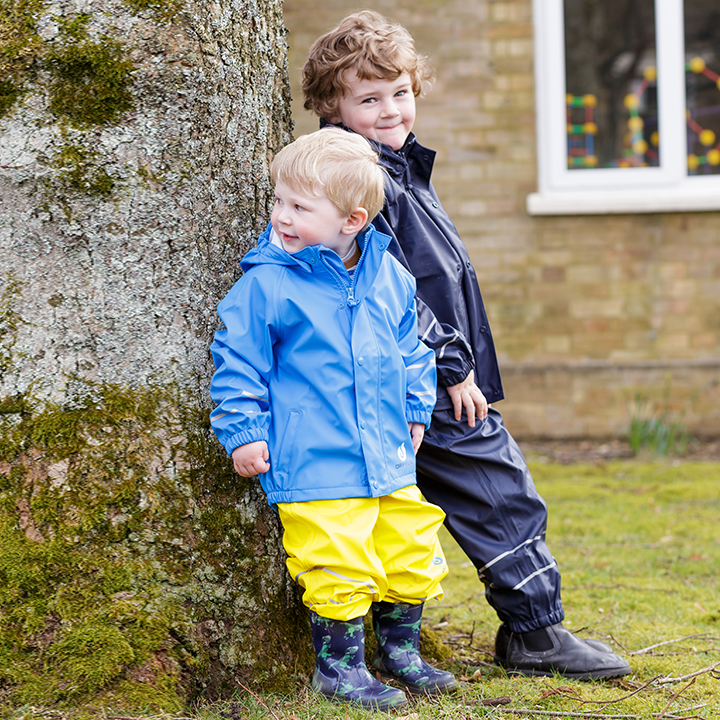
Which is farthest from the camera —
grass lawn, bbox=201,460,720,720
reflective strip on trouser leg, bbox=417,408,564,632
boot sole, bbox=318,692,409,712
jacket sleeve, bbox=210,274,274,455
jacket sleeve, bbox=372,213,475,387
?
reflective strip on trouser leg, bbox=417,408,564,632

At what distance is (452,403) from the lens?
2447mm

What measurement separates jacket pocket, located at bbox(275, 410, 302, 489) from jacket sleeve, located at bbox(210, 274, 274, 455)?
5cm

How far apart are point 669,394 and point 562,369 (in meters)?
0.92

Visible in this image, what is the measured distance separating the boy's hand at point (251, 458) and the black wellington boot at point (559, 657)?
1.04 metres

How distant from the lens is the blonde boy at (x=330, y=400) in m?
2.05

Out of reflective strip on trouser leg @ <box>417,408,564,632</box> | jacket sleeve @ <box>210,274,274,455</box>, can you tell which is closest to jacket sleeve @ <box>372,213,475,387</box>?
reflective strip on trouser leg @ <box>417,408,564,632</box>

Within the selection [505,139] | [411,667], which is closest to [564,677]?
[411,667]

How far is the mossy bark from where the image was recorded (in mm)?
2043

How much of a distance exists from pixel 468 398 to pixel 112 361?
3.16 feet

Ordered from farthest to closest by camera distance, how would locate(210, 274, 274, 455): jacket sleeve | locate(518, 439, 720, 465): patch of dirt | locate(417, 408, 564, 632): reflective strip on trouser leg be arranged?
1. locate(518, 439, 720, 465): patch of dirt
2. locate(417, 408, 564, 632): reflective strip on trouser leg
3. locate(210, 274, 274, 455): jacket sleeve

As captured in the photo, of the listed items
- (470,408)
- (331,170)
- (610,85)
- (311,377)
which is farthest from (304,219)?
(610,85)

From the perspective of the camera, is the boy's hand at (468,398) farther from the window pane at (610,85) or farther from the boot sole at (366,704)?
the window pane at (610,85)

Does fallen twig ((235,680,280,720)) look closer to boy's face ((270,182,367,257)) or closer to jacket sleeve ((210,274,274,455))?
jacket sleeve ((210,274,274,455))

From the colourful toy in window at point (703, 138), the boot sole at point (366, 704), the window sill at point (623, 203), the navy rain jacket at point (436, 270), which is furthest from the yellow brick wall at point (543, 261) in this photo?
→ the boot sole at point (366, 704)
